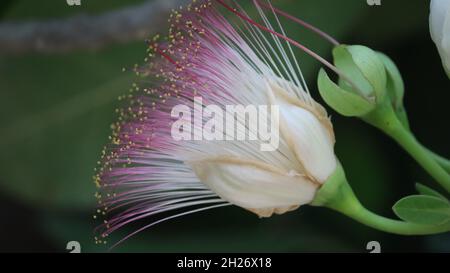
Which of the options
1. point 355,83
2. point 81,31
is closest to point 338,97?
point 355,83

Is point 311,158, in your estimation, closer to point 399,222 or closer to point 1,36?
point 399,222

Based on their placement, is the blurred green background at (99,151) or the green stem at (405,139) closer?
the green stem at (405,139)

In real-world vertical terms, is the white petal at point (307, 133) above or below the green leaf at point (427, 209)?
above

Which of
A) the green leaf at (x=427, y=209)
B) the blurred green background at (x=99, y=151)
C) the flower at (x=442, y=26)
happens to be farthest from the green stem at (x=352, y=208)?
the blurred green background at (x=99, y=151)

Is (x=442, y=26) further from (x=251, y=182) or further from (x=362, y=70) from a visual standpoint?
(x=251, y=182)

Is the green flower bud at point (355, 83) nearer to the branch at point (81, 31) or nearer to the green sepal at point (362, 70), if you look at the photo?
the green sepal at point (362, 70)
